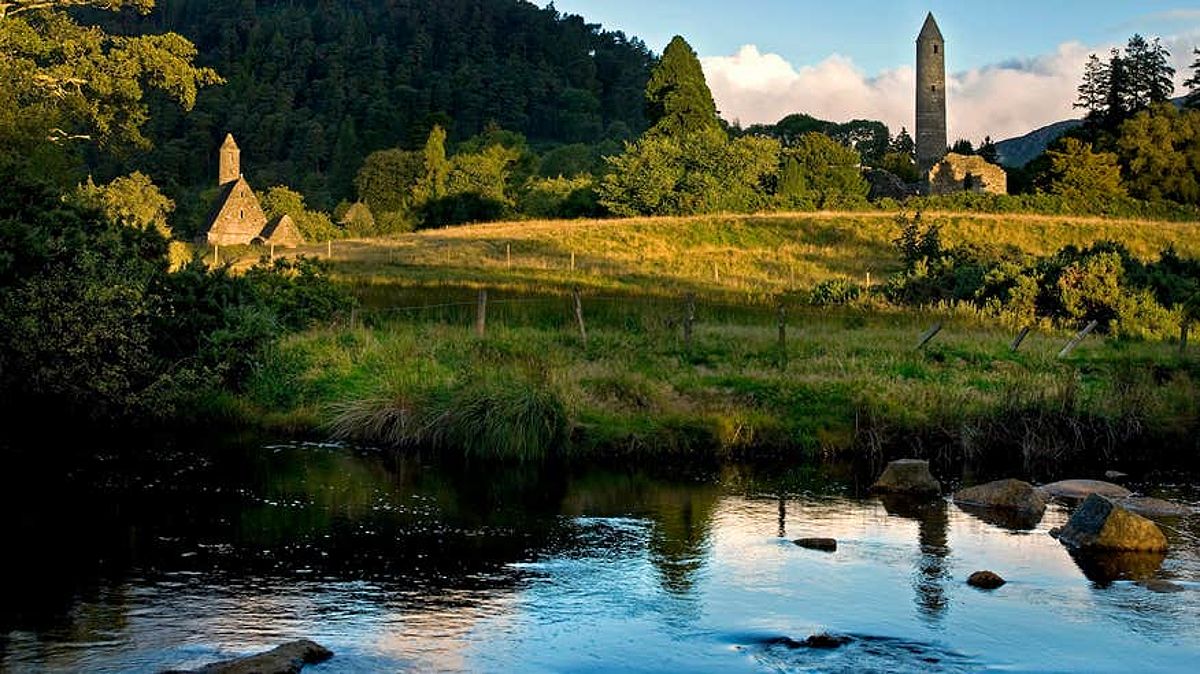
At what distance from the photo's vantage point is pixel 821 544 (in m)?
16.3

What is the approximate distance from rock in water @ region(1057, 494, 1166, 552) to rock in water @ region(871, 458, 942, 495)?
342 cm

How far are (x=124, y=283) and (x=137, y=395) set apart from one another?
2.14 meters

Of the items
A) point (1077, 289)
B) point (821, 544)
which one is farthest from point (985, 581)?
point (1077, 289)

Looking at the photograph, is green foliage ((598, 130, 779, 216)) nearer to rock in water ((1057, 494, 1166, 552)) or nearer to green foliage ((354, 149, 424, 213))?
green foliage ((354, 149, 424, 213))

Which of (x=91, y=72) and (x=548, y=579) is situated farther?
(x=91, y=72)

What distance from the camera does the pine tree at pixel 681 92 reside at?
3457 inches

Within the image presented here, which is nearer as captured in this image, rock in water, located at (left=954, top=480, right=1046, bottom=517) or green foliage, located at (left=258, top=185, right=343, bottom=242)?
rock in water, located at (left=954, top=480, right=1046, bottom=517)

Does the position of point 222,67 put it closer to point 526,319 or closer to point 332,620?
point 526,319

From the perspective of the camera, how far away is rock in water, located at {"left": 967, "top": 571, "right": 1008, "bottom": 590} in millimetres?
14516

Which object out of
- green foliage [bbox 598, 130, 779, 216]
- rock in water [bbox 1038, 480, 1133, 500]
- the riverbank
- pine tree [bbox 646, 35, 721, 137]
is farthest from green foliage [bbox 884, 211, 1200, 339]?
pine tree [bbox 646, 35, 721, 137]

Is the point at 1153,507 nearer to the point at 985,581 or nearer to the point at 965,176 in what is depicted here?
the point at 985,581

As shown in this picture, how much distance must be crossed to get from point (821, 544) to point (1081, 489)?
6283 mm

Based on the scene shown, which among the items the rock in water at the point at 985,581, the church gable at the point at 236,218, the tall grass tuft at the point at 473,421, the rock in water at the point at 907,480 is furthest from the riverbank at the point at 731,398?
the church gable at the point at 236,218

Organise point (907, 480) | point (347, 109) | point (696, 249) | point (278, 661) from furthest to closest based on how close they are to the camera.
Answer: point (347, 109)
point (696, 249)
point (907, 480)
point (278, 661)
